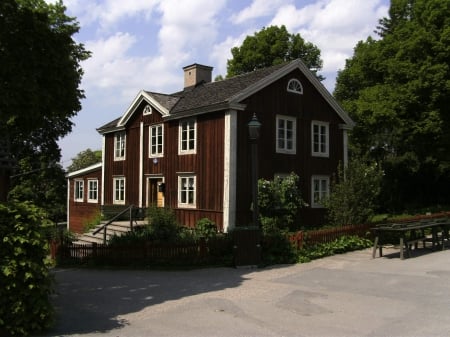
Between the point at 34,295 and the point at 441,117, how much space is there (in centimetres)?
2709

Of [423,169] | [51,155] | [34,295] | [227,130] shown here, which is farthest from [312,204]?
[51,155]

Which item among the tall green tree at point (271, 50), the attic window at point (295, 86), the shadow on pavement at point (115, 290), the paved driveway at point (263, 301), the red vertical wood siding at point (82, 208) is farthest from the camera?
the tall green tree at point (271, 50)

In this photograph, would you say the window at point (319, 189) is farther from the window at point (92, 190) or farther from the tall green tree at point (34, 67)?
the tall green tree at point (34, 67)

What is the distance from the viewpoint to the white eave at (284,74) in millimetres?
20717

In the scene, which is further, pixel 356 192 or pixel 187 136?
pixel 187 136

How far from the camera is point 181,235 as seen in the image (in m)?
16.8

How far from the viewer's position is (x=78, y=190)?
31594 mm

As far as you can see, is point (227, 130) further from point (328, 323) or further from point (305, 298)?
point (328, 323)

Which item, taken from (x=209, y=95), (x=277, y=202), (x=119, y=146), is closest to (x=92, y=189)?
(x=119, y=146)

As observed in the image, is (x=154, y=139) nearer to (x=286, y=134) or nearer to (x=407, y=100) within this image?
(x=286, y=134)

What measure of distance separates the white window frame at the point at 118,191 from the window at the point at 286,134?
30.2ft

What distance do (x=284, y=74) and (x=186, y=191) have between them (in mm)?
6880

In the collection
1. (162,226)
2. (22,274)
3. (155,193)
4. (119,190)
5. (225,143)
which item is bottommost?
(162,226)

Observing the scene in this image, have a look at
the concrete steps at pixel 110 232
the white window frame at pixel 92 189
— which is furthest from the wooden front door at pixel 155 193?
the white window frame at pixel 92 189
